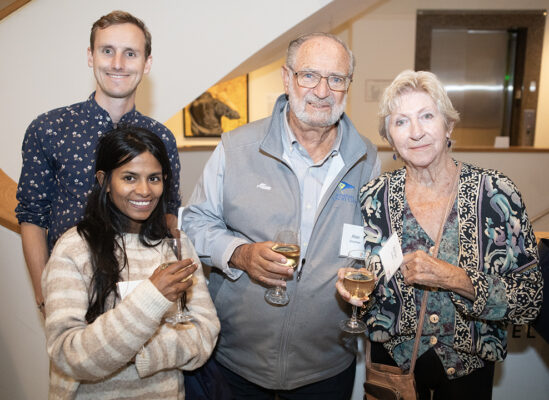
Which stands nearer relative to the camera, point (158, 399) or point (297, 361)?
point (158, 399)

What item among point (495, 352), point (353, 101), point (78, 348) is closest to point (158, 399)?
point (78, 348)

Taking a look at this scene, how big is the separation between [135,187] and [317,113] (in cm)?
81

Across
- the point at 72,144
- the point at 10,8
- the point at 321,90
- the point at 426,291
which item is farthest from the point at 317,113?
the point at 10,8

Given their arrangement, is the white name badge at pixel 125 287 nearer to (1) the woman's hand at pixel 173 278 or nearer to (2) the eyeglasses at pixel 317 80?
(1) the woman's hand at pixel 173 278

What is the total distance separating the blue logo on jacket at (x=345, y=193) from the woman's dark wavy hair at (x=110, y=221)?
2.36 feet

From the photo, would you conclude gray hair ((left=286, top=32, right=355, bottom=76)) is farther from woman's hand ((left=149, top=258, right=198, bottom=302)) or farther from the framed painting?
the framed painting

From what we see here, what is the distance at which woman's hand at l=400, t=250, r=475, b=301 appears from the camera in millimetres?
1465

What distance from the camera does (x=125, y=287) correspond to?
1443mm

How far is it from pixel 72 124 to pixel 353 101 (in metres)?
5.87

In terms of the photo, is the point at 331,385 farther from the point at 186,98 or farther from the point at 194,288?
the point at 186,98

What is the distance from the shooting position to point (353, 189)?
1.83m

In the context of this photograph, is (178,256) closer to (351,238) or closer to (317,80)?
(351,238)

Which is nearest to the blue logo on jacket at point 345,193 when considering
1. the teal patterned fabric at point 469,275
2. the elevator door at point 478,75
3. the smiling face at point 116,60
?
the teal patterned fabric at point 469,275

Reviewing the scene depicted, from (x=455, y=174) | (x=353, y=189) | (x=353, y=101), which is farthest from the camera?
(x=353, y=101)
